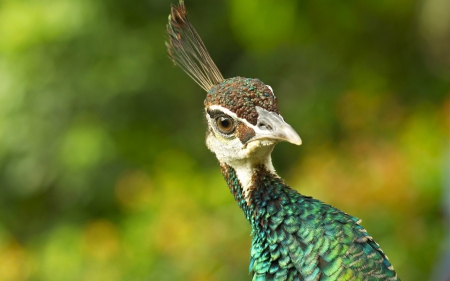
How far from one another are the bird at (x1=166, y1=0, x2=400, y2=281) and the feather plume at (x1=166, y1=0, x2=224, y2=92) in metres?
0.16

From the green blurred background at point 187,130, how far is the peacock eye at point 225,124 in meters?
1.27

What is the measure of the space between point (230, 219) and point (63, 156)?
3.52 ft

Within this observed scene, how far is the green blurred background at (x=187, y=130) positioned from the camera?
277cm

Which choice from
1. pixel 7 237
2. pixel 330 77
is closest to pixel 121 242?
pixel 7 237

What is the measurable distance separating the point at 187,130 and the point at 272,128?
2.49 m

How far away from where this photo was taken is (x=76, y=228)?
3461mm

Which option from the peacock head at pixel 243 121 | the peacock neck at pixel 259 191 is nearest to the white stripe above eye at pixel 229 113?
the peacock head at pixel 243 121

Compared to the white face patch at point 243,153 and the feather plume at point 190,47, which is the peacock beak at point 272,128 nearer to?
the white face patch at point 243,153

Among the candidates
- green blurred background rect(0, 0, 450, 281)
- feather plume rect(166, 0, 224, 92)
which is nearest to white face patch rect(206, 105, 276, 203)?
feather plume rect(166, 0, 224, 92)

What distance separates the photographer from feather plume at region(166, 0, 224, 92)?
155 centimetres

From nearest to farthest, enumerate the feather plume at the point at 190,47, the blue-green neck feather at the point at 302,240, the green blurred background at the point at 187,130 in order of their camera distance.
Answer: the blue-green neck feather at the point at 302,240 → the feather plume at the point at 190,47 → the green blurred background at the point at 187,130

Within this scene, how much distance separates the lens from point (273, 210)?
4.34ft

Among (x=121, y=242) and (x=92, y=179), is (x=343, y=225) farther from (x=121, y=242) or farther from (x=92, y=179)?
(x=92, y=179)

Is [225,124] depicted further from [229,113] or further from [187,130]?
[187,130]
